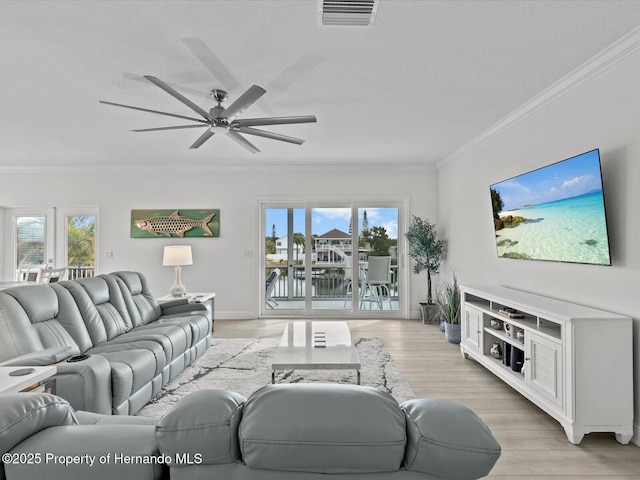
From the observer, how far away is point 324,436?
2.81 ft

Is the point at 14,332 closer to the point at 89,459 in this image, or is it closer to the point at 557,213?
the point at 89,459

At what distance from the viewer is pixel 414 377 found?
3670 mm

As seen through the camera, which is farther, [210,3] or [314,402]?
[210,3]

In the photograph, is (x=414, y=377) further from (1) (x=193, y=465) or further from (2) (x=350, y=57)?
(1) (x=193, y=465)

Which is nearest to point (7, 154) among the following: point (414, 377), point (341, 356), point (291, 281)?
point (291, 281)

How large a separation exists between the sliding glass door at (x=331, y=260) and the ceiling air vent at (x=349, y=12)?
4366 millimetres

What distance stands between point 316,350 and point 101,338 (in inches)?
72.2

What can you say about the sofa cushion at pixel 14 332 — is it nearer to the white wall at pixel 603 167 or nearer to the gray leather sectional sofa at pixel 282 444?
the gray leather sectional sofa at pixel 282 444

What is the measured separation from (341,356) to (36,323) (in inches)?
88.8

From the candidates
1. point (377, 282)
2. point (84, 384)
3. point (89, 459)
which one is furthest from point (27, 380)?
point (377, 282)

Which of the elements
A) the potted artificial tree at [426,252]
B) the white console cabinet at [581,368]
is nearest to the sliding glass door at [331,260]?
the potted artificial tree at [426,252]

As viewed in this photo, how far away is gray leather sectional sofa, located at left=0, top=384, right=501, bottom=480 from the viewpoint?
0.85 meters

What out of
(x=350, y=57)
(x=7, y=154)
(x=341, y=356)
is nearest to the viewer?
(x=350, y=57)

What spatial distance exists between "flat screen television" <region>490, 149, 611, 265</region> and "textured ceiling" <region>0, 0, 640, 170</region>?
76cm
